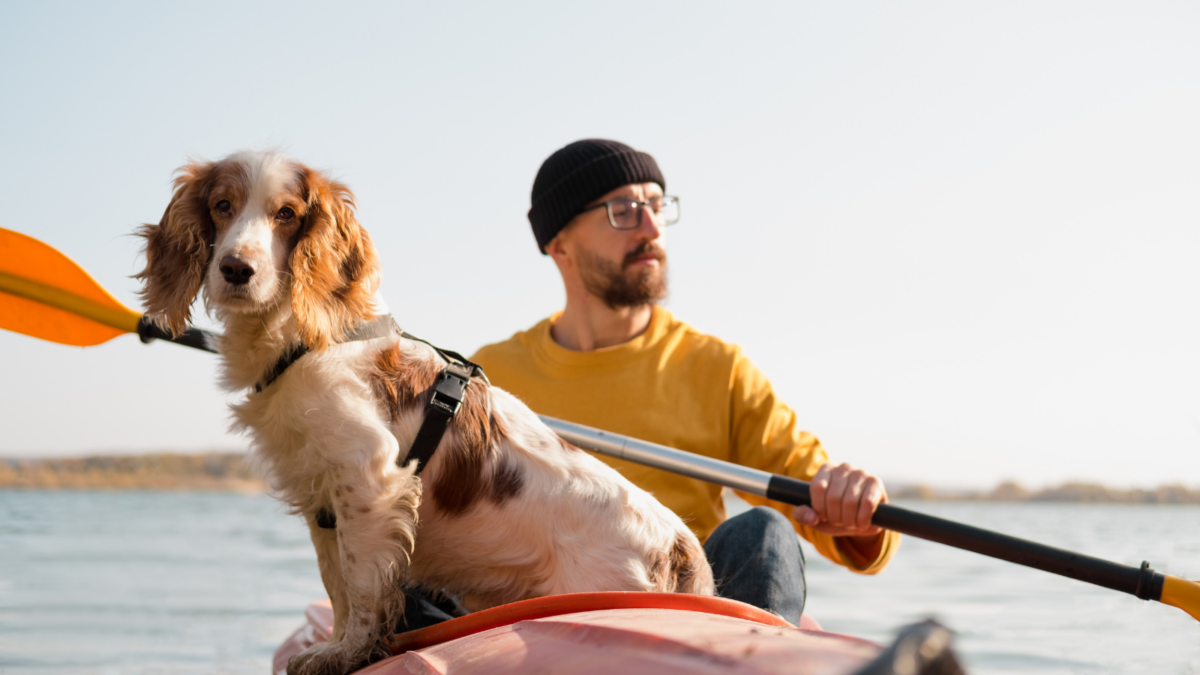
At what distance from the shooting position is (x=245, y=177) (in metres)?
1.93

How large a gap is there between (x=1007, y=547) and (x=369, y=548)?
1802 millimetres

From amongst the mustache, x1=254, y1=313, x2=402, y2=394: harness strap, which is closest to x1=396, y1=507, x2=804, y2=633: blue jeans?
x1=254, y1=313, x2=402, y2=394: harness strap

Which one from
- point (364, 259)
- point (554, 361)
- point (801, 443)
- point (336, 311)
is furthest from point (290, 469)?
point (801, 443)

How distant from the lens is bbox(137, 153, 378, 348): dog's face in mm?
1825

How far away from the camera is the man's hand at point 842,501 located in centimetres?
230

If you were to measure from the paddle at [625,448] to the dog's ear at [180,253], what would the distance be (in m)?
0.40

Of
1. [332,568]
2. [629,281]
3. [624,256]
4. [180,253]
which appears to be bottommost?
[332,568]

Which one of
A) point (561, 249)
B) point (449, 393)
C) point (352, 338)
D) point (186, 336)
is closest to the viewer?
point (449, 393)

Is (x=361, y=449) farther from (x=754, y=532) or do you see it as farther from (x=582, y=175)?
(x=582, y=175)

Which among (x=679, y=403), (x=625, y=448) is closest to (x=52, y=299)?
(x=625, y=448)

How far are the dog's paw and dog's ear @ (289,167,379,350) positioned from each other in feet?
2.31

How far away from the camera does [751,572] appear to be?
2121mm

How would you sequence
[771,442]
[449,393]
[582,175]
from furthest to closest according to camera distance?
[582,175] → [771,442] → [449,393]

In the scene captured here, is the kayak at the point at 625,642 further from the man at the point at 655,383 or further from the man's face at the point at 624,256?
the man's face at the point at 624,256
